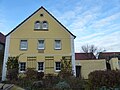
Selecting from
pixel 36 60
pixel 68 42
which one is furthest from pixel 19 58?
pixel 68 42

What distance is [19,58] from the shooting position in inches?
1041

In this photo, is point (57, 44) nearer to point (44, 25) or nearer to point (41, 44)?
point (41, 44)

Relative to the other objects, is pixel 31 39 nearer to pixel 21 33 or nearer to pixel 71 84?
pixel 21 33

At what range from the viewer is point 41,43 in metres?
27.5

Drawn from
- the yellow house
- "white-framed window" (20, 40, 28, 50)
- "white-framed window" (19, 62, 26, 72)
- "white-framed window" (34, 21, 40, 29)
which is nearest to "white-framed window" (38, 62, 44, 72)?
the yellow house

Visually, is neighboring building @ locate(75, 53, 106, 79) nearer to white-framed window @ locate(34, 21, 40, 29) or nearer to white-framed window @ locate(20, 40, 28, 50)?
white-framed window @ locate(34, 21, 40, 29)

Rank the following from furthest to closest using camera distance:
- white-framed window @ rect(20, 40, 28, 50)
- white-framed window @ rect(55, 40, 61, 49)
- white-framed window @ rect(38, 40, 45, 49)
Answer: white-framed window @ rect(55, 40, 61, 49) → white-framed window @ rect(38, 40, 45, 49) → white-framed window @ rect(20, 40, 28, 50)

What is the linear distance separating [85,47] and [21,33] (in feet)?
108

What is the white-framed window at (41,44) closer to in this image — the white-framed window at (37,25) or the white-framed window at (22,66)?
the white-framed window at (37,25)

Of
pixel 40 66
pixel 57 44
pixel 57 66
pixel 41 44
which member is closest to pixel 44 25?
pixel 41 44

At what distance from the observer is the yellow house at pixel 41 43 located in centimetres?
2658

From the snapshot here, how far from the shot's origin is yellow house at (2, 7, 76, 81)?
26.6 m

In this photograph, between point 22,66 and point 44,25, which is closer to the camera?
point 22,66

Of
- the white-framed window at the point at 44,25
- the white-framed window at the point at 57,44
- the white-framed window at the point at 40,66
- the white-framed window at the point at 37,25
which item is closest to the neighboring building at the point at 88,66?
the white-framed window at the point at 57,44
